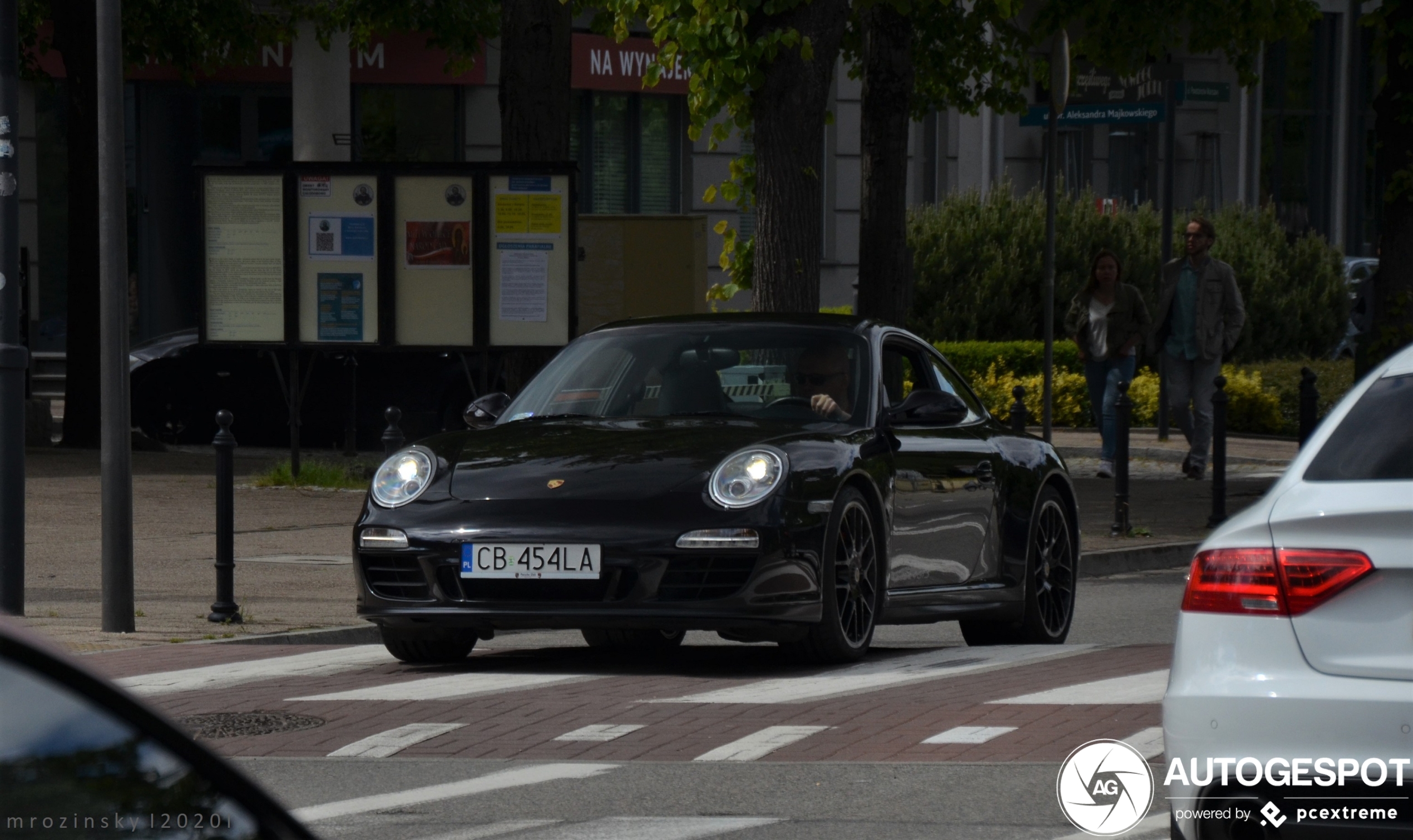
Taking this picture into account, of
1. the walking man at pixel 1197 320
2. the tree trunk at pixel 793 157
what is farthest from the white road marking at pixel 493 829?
the walking man at pixel 1197 320

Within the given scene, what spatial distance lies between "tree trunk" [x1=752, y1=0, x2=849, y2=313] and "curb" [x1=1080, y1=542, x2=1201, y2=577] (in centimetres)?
231

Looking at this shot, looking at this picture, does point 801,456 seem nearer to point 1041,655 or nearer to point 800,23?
point 1041,655

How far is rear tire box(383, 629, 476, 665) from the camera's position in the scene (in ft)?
27.4

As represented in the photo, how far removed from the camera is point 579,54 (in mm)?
30609

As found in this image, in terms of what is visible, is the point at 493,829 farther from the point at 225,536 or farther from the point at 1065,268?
the point at 1065,268

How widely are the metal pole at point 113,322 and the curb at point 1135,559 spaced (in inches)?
237

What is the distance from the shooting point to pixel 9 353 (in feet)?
31.9

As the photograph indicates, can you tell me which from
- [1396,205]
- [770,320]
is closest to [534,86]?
[1396,205]

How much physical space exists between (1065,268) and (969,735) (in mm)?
20477

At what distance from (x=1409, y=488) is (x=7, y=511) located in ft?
23.0

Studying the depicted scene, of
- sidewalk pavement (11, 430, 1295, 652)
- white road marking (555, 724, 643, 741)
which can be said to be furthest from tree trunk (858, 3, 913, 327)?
white road marking (555, 724, 643, 741)

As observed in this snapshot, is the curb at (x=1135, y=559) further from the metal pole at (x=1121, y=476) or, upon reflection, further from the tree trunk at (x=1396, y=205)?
the tree trunk at (x=1396, y=205)

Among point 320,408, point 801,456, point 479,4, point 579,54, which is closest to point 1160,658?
point 801,456

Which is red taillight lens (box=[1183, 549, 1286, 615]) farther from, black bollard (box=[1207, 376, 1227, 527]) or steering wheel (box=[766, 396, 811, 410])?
black bollard (box=[1207, 376, 1227, 527])
